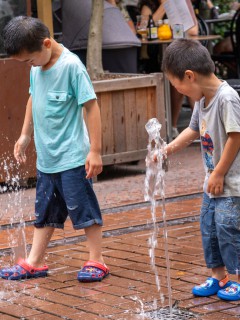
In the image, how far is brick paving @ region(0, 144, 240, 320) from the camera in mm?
4367

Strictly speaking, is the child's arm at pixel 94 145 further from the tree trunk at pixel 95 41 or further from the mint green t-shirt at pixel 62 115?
the tree trunk at pixel 95 41

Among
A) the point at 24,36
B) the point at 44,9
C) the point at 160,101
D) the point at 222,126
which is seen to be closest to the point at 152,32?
the point at 160,101

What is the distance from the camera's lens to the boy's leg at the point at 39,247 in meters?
5.07

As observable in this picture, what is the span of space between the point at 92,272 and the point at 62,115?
2.80ft

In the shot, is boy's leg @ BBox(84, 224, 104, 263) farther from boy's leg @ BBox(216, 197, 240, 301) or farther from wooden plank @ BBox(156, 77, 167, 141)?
wooden plank @ BBox(156, 77, 167, 141)

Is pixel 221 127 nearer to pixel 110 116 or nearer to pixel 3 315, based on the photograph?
pixel 3 315

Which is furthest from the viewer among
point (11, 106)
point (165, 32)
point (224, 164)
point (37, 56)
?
point (165, 32)

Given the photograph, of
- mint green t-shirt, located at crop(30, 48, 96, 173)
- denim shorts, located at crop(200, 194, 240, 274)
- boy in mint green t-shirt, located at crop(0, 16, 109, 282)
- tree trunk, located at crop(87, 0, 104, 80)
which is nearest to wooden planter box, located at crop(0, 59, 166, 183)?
tree trunk, located at crop(87, 0, 104, 80)

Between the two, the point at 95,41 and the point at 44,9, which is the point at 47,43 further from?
the point at 95,41

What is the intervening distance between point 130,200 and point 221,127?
9.34ft

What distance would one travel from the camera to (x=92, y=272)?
192 inches

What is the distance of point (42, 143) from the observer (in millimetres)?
4980

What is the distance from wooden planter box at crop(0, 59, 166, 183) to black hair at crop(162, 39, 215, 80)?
3.27 metres

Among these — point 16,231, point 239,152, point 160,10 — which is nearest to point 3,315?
point 239,152
